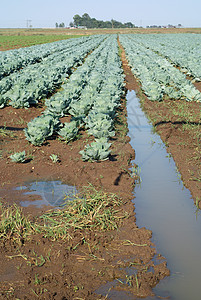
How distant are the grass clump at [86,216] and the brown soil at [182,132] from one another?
129cm

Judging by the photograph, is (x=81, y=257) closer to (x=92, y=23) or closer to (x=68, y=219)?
(x=68, y=219)

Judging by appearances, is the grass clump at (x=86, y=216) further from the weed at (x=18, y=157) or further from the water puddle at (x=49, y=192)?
the weed at (x=18, y=157)

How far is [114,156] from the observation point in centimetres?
683

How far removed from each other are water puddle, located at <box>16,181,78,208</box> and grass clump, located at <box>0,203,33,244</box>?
2.17 ft

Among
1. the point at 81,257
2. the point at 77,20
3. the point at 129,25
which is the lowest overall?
the point at 81,257

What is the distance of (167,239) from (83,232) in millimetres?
1043

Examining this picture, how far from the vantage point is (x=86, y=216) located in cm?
453

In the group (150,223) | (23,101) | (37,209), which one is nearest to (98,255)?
(150,223)

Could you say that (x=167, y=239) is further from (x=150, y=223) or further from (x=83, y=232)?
(x=83, y=232)

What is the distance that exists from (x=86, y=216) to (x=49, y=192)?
1147 millimetres

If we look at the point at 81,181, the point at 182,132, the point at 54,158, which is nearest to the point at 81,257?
the point at 81,181

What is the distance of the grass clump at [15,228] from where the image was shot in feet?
13.4

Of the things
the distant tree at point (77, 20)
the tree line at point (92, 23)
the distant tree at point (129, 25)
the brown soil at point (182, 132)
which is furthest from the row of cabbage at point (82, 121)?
the distant tree at point (77, 20)

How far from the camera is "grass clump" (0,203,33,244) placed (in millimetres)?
4094
